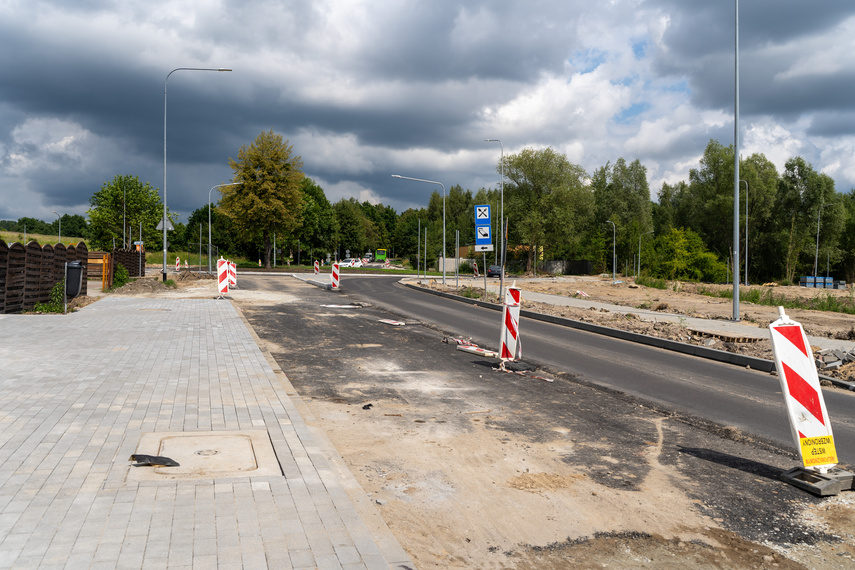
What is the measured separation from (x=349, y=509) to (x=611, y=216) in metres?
81.3

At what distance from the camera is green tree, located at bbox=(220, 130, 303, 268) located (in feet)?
199

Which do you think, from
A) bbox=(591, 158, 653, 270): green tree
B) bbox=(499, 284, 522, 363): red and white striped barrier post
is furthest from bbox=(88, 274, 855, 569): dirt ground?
bbox=(591, 158, 653, 270): green tree

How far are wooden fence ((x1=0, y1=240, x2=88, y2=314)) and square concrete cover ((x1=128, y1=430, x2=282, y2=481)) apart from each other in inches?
430

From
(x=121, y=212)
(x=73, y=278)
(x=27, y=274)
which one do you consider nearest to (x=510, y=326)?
(x=27, y=274)

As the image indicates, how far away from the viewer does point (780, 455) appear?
572 centimetres

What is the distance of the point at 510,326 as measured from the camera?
34.1 feet

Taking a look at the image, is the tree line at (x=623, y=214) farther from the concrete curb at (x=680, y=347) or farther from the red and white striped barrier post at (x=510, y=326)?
the red and white striped barrier post at (x=510, y=326)

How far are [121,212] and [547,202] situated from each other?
4487 centimetres

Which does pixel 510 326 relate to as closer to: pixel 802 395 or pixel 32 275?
pixel 802 395

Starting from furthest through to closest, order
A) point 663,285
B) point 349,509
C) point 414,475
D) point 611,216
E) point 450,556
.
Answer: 1. point 611,216
2. point 663,285
3. point 414,475
4. point 349,509
5. point 450,556

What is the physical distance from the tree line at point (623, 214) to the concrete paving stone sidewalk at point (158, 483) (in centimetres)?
4638

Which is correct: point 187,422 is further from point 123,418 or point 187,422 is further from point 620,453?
point 620,453

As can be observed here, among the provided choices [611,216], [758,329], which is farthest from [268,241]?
[758,329]

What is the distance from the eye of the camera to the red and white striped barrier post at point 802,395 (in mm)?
5047
